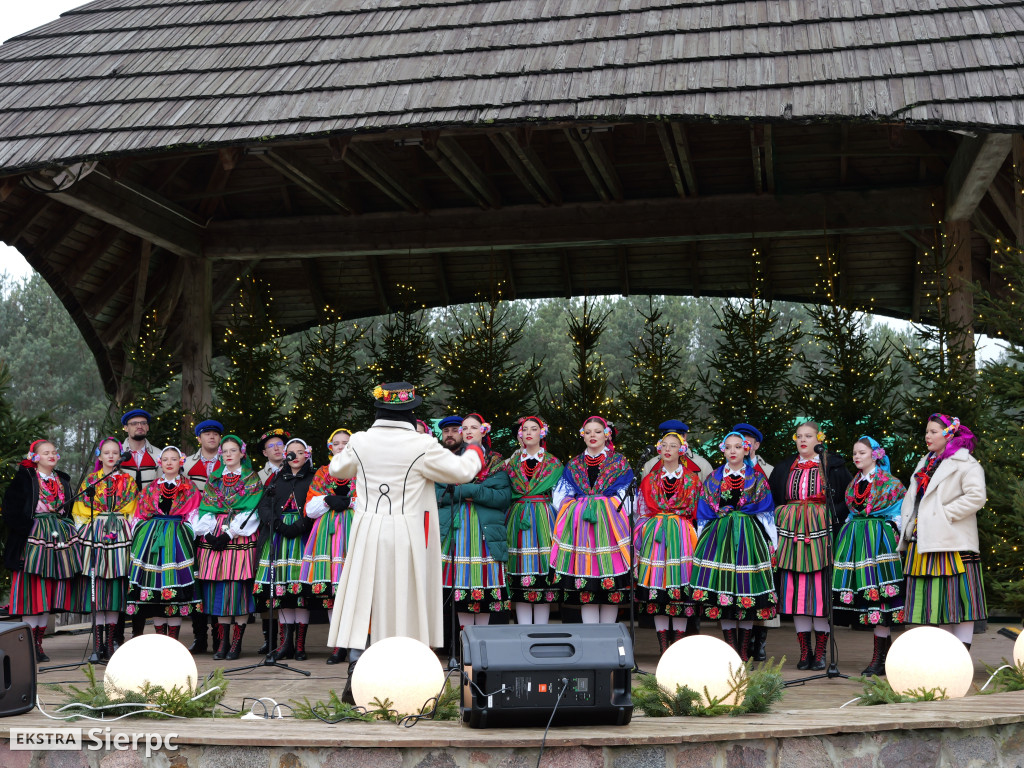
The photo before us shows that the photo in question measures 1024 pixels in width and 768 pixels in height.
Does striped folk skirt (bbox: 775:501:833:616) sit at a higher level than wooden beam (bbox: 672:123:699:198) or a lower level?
lower

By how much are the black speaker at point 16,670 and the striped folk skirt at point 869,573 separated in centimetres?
506

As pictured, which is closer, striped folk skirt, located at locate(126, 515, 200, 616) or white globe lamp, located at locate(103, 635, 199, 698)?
white globe lamp, located at locate(103, 635, 199, 698)

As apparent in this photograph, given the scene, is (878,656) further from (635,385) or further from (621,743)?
(635,385)

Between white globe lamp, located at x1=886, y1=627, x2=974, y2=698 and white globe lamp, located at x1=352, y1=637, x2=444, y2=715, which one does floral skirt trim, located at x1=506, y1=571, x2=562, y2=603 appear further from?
white globe lamp, located at x1=352, y1=637, x2=444, y2=715

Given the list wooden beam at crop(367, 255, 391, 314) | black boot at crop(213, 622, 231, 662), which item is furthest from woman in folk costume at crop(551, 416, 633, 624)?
wooden beam at crop(367, 255, 391, 314)

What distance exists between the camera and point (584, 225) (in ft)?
35.7

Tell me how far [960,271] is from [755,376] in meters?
2.39

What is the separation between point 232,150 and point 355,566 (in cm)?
419

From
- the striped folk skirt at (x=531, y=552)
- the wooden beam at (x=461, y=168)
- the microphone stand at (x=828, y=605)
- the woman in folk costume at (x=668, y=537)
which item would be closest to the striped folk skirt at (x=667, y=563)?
the woman in folk costume at (x=668, y=537)

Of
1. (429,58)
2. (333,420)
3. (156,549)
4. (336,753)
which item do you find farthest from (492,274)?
(336,753)

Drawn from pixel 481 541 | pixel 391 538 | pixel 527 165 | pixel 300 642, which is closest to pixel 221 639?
pixel 300 642

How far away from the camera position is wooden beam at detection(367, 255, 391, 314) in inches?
522

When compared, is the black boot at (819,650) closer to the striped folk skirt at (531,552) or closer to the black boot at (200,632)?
the striped folk skirt at (531,552)

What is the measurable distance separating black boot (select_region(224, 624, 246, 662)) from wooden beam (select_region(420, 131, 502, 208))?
13.4 feet
